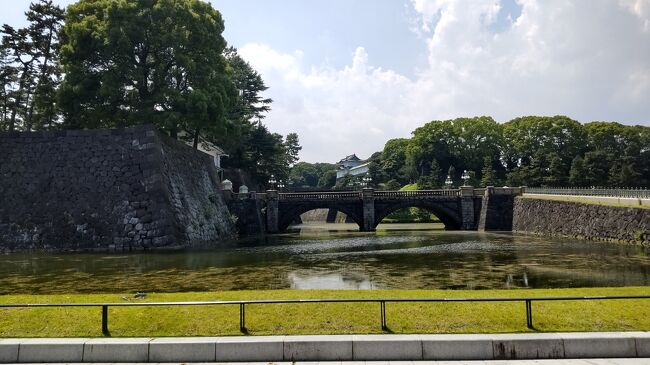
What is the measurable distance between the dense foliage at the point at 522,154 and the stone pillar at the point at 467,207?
2059 centimetres

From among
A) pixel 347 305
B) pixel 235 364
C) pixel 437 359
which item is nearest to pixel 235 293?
pixel 347 305

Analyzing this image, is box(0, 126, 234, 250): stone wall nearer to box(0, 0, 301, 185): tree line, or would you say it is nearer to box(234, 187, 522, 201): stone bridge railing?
box(0, 0, 301, 185): tree line

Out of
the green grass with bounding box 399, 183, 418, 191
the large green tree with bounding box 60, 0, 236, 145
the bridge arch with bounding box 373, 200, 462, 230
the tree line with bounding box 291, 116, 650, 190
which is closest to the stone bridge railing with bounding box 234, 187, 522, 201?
the bridge arch with bounding box 373, 200, 462, 230

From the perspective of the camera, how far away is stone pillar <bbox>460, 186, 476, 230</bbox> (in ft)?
185

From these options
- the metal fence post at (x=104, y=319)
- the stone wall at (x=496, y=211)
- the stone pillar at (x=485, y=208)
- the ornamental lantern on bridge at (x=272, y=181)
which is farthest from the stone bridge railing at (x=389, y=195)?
the metal fence post at (x=104, y=319)

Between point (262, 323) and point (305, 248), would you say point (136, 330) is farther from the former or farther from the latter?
point (305, 248)

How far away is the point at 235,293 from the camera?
13.3 m

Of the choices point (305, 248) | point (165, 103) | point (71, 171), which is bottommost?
Answer: point (305, 248)

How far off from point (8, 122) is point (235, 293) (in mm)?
53502

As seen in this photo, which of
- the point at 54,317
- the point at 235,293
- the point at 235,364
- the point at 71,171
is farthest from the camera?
the point at 71,171

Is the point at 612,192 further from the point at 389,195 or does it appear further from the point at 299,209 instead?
the point at 299,209

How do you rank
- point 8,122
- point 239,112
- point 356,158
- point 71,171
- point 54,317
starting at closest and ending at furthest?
1. point 54,317
2. point 71,171
3. point 8,122
4. point 239,112
5. point 356,158

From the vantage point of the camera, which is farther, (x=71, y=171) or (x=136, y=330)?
(x=71, y=171)

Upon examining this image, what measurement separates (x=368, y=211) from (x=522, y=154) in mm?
51092
